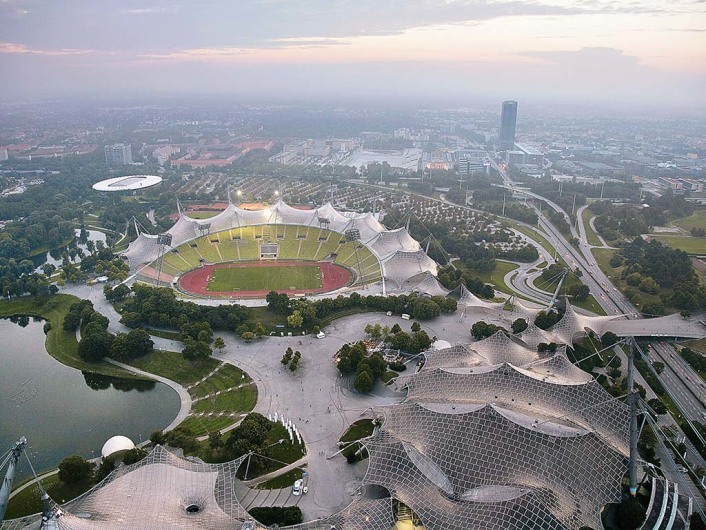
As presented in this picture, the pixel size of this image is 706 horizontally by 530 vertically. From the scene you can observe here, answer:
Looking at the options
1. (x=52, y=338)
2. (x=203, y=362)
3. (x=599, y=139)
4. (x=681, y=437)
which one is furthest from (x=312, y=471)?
(x=599, y=139)

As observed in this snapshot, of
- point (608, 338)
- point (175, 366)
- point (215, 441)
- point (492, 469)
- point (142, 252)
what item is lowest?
point (175, 366)

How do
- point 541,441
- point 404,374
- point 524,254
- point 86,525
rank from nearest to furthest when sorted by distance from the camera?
point 86,525, point 541,441, point 404,374, point 524,254

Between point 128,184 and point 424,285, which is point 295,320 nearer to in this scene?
point 424,285

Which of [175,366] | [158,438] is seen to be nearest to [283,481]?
[158,438]

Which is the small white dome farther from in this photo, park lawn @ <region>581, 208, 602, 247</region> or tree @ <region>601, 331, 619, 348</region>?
park lawn @ <region>581, 208, 602, 247</region>

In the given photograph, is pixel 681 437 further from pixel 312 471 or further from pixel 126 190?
pixel 126 190

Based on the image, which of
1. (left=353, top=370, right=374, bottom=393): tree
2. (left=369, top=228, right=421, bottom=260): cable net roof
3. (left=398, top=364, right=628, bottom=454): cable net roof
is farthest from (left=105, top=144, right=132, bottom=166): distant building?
(left=398, top=364, right=628, bottom=454): cable net roof

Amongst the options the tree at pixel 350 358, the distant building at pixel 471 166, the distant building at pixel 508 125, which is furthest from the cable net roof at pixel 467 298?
the distant building at pixel 508 125
